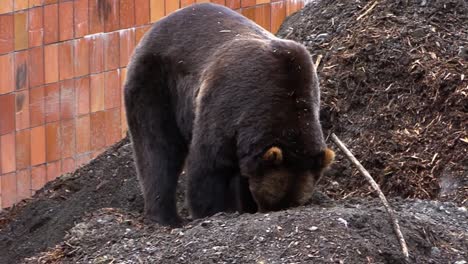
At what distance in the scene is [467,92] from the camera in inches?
376

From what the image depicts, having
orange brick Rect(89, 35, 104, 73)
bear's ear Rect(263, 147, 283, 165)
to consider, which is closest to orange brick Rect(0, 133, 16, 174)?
orange brick Rect(89, 35, 104, 73)

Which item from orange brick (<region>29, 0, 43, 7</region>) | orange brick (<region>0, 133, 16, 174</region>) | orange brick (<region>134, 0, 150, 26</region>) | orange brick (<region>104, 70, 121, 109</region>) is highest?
orange brick (<region>29, 0, 43, 7</region>)

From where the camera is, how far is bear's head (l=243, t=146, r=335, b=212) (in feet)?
25.7

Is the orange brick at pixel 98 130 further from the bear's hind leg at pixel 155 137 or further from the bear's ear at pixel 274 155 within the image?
the bear's ear at pixel 274 155

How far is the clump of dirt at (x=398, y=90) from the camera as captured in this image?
30.3 feet

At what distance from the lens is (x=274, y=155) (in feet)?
25.3

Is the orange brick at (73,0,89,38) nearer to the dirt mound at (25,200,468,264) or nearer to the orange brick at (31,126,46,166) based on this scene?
the orange brick at (31,126,46,166)

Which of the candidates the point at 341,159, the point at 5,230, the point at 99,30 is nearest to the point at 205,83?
the point at 341,159

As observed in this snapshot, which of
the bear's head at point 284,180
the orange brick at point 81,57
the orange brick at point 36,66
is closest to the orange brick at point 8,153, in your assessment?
the orange brick at point 36,66

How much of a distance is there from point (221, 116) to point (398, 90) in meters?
2.37

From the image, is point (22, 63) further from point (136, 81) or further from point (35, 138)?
point (136, 81)

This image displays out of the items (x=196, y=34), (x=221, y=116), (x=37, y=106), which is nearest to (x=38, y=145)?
(x=37, y=106)

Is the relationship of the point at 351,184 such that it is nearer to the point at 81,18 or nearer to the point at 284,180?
the point at 284,180

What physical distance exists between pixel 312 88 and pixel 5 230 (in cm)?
299
